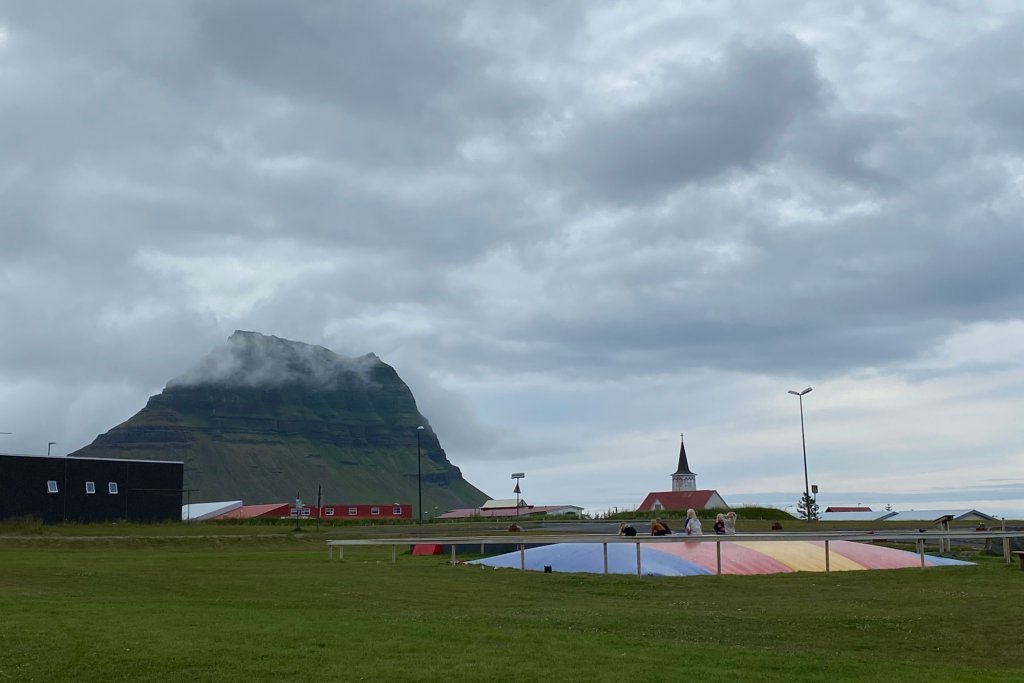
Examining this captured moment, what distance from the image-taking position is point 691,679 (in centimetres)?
1388

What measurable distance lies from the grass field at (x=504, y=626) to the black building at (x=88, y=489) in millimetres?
60361

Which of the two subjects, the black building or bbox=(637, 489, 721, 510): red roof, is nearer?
the black building

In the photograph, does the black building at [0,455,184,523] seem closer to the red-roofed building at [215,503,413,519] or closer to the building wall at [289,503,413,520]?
the red-roofed building at [215,503,413,519]

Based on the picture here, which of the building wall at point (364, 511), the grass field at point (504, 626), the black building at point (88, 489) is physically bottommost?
the grass field at point (504, 626)

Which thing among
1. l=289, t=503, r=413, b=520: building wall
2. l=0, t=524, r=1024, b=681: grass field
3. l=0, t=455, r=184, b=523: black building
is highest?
l=0, t=455, r=184, b=523: black building

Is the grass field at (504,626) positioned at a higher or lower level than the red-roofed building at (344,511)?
lower

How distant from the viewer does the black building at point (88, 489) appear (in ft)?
286

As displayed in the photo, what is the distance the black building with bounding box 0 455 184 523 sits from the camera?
87.2 metres

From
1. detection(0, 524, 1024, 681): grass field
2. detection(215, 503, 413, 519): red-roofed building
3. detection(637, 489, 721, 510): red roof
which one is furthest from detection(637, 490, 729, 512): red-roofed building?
detection(0, 524, 1024, 681): grass field

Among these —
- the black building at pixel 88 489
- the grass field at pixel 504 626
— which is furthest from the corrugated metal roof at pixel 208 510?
the grass field at pixel 504 626

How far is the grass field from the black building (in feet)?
198

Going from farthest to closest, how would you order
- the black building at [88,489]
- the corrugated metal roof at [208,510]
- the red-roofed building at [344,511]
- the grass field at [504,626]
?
the red-roofed building at [344,511]
the corrugated metal roof at [208,510]
the black building at [88,489]
the grass field at [504,626]

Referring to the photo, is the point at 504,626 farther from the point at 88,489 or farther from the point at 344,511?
the point at 344,511

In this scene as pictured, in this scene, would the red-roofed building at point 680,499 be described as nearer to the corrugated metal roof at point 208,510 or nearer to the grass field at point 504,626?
the corrugated metal roof at point 208,510
